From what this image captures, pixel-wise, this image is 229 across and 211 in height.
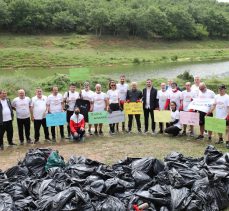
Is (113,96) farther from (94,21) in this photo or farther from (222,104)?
(94,21)

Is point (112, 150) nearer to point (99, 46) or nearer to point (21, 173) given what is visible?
point (21, 173)

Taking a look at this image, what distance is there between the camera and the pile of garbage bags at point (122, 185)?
668 centimetres

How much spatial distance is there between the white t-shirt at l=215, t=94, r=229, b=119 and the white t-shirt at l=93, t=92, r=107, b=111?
12.2 ft

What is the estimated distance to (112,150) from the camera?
11.5 m

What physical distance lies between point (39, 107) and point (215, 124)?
539 centimetres

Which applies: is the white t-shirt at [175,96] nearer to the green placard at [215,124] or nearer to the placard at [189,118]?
the placard at [189,118]

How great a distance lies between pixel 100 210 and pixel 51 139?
22.1 feet

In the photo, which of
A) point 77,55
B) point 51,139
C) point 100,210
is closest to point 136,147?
point 51,139

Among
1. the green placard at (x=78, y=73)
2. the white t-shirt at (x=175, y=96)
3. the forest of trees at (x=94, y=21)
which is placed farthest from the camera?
the forest of trees at (x=94, y=21)

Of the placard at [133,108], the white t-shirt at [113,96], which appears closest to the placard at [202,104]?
the placard at [133,108]

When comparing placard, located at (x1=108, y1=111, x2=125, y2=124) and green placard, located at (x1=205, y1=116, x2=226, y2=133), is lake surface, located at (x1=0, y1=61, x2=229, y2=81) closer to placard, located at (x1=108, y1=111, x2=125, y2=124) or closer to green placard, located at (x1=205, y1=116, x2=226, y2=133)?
placard, located at (x1=108, y1=111, x2=125, y2=124)

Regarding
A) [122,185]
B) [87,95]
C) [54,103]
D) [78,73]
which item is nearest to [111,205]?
[122,185]

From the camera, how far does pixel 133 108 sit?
43.3 feet

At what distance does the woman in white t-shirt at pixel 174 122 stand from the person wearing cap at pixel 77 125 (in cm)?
280
